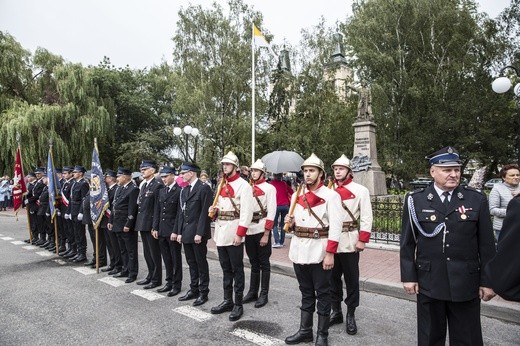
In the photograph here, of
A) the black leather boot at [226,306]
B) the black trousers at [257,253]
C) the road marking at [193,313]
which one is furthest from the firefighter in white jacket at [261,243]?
the road marking at [193,313]

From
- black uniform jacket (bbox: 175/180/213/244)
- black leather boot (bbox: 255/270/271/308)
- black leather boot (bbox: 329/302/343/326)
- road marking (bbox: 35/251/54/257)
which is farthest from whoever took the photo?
road marking (bbox: 35/251/54/257)

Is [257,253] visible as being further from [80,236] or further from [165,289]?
[80,236]

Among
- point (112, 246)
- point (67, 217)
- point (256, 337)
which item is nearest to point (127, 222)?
point (112, 246)

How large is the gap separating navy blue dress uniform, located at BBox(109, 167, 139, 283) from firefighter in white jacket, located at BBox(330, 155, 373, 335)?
12.8 feet

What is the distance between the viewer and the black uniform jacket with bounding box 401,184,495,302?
2.90 meters

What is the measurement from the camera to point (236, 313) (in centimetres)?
486

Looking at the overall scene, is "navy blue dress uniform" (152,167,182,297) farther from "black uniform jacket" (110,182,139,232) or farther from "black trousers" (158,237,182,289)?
"black uniform jacket" (110,182,139,232)

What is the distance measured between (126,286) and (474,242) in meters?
5.56

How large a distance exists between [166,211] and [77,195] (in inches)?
140

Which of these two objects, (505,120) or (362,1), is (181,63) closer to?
(362,1)

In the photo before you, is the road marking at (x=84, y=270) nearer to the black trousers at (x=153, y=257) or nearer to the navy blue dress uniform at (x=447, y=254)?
the black trousers at (x=153, y=257)

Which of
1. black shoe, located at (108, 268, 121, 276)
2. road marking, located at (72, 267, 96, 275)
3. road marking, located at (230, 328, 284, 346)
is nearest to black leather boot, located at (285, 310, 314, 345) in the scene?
road marking, located at (230, 328, 284, 346)

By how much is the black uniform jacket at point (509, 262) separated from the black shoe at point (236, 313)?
3.52 meters

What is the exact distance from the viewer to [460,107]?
2472cm
